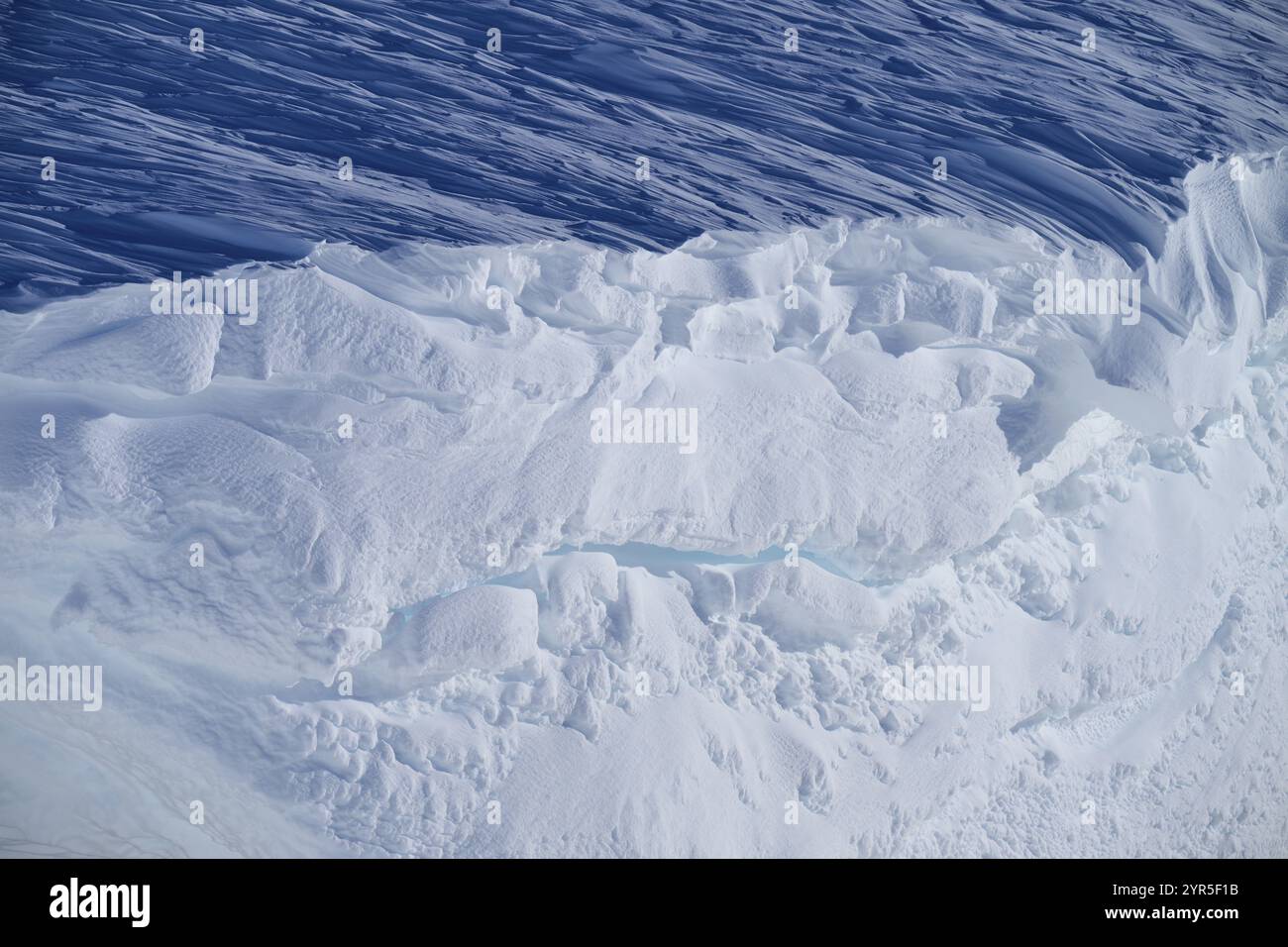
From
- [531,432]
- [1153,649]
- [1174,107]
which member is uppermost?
[1174,107]

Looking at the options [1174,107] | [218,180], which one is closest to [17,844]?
[218,180]

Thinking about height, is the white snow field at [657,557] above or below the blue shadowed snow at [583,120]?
below

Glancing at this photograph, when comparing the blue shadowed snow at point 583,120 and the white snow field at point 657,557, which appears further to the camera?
the blue shadowed snow at point 583,120

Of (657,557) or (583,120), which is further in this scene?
(583,120)
